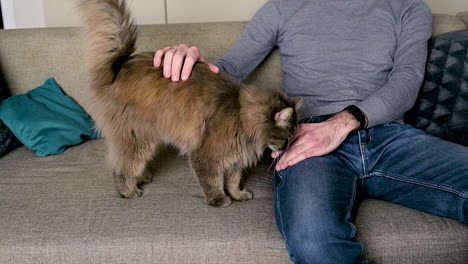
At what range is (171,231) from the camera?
1.44 metres

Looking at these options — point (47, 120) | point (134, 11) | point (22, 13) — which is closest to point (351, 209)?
point (47, 120)

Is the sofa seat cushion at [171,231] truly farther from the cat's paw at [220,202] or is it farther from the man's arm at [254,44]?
the man's arm at [254,44]

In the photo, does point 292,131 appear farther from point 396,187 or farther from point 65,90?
point 65,90

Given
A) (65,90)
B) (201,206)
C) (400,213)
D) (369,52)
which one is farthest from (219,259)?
(65,90)

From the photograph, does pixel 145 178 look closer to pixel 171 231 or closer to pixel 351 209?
pixel 171 231

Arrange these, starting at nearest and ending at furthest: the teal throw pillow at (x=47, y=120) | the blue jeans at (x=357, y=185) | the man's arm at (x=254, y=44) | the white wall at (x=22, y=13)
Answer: the blue jeans at (x=357, y=185) → the man's arm at (x=254, y=44) → the teal throw pillow at (x=47, y=120) → the white wall at (x=22, y=13)

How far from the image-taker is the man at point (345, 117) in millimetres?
1422

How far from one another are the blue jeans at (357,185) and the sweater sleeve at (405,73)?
0.29 feet

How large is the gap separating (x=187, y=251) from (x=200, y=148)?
0.43 metres

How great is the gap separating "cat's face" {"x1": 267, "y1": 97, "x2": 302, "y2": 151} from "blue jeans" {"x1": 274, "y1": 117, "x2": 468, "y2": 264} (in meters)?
0.12

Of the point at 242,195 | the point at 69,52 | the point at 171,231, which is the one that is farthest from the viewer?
the point at 69,52

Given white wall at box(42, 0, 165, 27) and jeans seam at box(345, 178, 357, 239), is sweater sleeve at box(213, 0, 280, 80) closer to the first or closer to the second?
jeans seam at box(345, 178, 357, 239)

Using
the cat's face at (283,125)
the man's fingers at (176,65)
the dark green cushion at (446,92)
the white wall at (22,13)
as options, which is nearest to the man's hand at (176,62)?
the man's fingers at (176,65)

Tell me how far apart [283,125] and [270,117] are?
60mm
